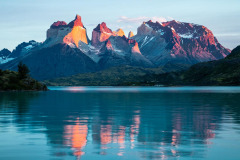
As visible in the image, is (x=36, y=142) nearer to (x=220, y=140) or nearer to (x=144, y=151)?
(x=144, y=151)

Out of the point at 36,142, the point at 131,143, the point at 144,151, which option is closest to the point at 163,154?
the point at 144,151

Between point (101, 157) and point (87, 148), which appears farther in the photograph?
point (87, 148)

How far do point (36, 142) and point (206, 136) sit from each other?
1830cm

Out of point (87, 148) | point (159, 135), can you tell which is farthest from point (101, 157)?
point (159, 135)

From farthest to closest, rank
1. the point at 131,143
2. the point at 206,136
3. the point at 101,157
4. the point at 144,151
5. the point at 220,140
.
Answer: the point at 206,136, the point at 220,140, the point at 131,143, the point at 144,151, the point at 101,157

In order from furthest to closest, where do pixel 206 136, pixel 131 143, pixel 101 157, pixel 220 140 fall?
1. pixel 206 136
2. pixel 220 140
3. pixel 131 143
4. pixel 101 157

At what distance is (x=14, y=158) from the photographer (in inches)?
1139

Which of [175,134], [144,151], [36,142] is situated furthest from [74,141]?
[175,134]

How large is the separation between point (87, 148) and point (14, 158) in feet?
21.6

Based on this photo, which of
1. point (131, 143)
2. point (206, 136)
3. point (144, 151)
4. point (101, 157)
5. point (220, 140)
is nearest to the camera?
point (101, 157)

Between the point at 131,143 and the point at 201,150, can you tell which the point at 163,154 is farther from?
the point at 131,143

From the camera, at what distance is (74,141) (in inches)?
1458

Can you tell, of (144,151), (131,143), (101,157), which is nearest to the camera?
(101,157)

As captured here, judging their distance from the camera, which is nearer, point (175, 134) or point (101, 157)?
point (101, 157)
